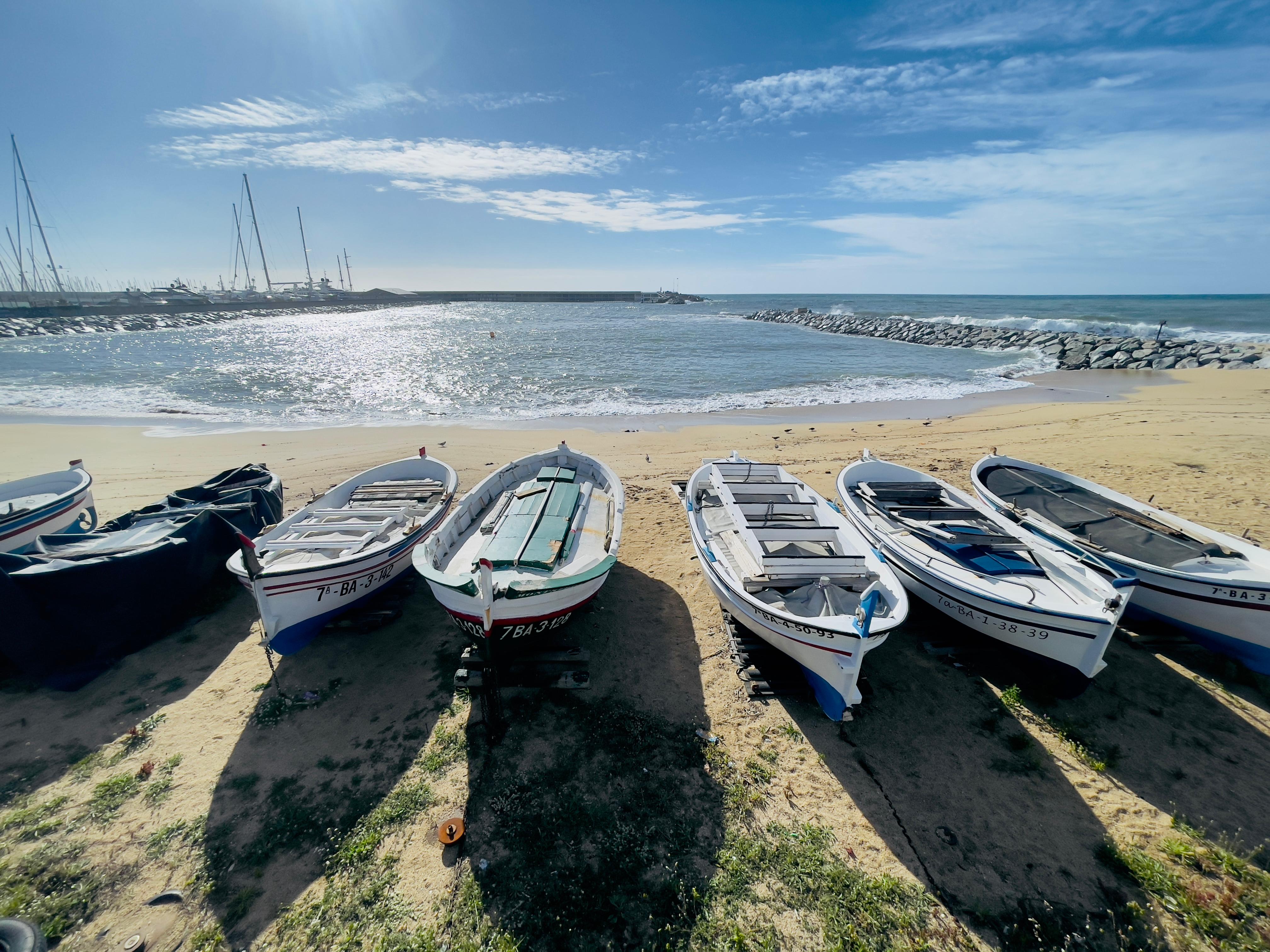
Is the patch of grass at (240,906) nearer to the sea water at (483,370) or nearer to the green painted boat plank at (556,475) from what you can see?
the green painted boat plank at (556,475)

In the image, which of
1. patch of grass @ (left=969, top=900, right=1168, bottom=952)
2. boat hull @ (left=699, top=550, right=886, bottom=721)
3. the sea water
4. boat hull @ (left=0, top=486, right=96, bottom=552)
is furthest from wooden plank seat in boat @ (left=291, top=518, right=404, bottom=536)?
the sea water

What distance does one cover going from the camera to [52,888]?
177 inches

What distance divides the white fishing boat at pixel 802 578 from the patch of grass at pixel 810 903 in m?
1.57

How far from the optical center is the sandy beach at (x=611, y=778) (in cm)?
442

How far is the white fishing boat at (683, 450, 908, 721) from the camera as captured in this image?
5.68 metres

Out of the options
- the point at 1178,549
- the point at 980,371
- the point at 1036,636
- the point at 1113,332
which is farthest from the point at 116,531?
the point at 1113,332

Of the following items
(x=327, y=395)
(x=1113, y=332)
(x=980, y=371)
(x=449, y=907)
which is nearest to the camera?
(x=449, y=907)

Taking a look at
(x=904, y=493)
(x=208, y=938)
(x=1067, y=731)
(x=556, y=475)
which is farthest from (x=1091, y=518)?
(x=208, y=938)

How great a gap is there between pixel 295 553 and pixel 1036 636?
1063 centimetres

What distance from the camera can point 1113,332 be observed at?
5262 centimetres

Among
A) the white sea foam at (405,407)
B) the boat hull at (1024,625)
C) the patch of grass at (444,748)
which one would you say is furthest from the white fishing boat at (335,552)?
the white sea foam at (405,407)

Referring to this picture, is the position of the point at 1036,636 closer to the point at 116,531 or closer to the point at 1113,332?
the point at 116,531

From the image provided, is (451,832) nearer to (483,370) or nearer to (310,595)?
(310,595)

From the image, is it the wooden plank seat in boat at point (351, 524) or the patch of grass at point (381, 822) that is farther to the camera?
the wooden plank seat in boat at point (351, 524)
